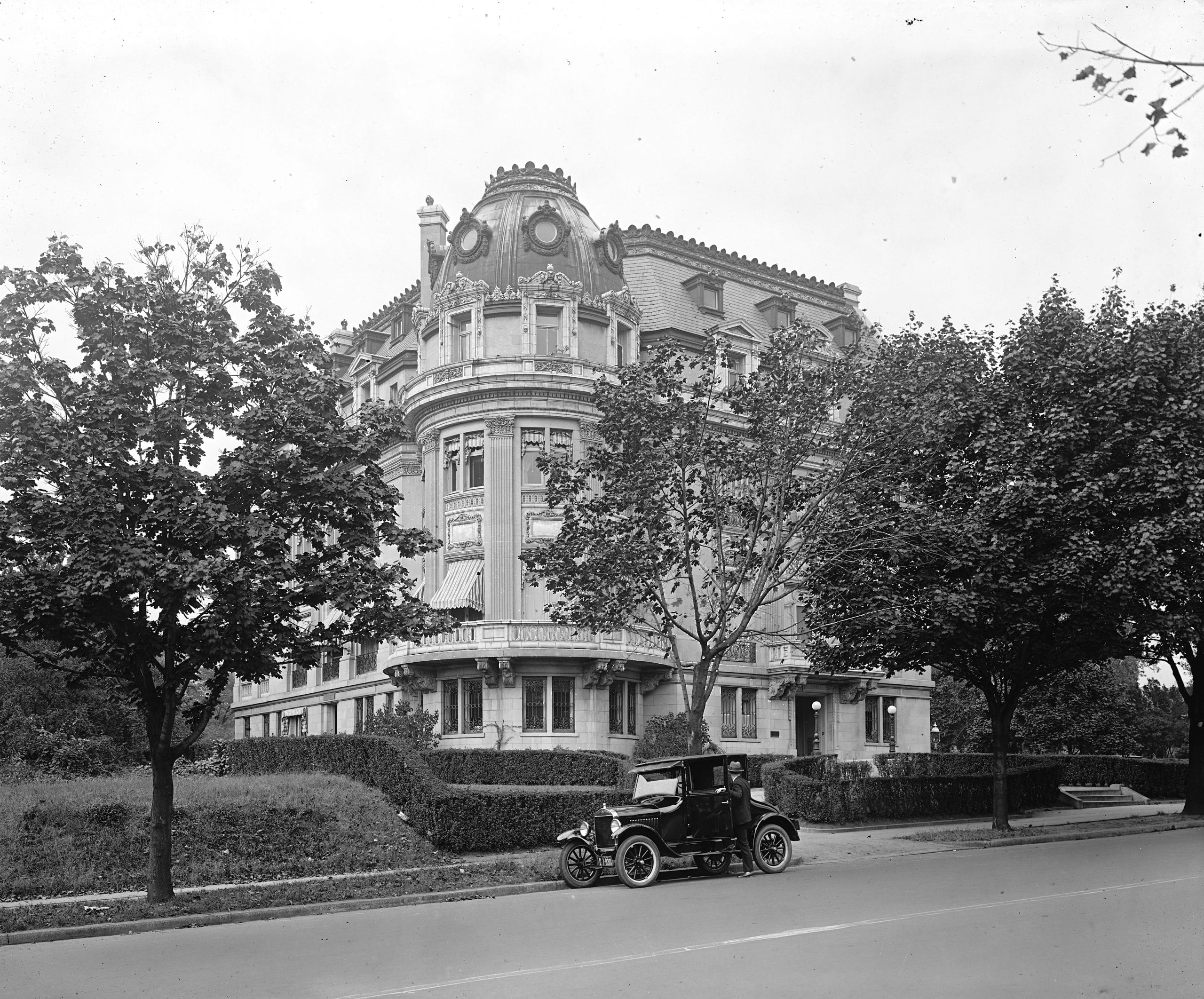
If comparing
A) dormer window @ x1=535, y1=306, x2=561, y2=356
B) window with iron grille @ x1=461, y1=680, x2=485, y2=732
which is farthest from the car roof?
dormer window @ x1=535, y1=306, x2=561, y2=356

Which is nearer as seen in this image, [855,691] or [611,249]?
[611,249]

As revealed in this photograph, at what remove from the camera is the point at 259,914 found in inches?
678

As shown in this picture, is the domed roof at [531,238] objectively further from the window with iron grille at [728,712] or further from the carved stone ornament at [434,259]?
the window with iron grille at [728,712]

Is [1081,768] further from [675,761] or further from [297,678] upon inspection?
[297,678]

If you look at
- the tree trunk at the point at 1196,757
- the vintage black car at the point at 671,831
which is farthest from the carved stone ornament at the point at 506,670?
the vintage black car at the point at 671,831

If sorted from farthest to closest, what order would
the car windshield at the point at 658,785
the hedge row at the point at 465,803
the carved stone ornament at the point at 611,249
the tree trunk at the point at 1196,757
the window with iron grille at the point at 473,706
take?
the carved stone ornament at the point at 611,249
the window with iron grille at the point at 473,706
the tree trunk at the point at 1196,757
the hedge row at the point at 465,803
the car windshield at the point at 658,785

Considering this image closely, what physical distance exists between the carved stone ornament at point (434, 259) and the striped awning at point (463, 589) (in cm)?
1311

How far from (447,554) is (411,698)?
17.7ft

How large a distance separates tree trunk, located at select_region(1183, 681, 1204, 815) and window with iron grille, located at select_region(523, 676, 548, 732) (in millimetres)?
19958

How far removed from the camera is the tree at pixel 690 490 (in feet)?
82.4

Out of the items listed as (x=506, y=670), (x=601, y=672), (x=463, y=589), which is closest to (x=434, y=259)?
(x=463, y=589)

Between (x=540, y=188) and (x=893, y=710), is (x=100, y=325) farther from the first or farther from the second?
(x=893, y=710)

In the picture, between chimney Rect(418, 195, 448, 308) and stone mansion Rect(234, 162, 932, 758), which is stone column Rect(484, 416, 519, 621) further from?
chimney Rect(418, 195, 448, 308)

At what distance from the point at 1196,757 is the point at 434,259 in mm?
33802
